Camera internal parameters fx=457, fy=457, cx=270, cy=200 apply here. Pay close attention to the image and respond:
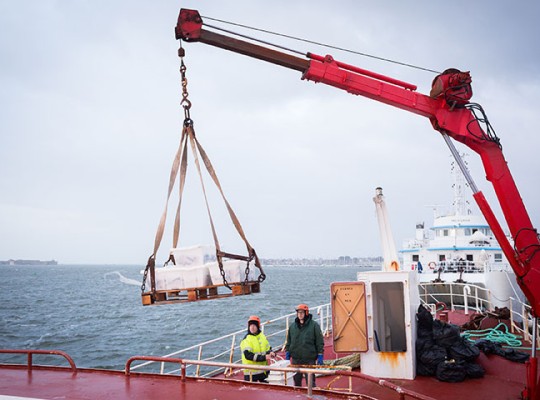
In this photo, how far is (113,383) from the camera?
7160mm

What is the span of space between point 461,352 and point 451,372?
0.60m

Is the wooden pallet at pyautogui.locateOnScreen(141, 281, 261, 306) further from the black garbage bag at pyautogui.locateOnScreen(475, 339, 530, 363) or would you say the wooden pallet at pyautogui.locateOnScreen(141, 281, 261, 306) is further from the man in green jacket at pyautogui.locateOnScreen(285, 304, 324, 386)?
the black garbage bag at pyautogui.locateOnScreen(475, 339, 530, 363)

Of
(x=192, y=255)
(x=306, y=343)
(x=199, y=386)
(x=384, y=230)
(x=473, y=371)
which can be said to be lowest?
(x=473, y=371)

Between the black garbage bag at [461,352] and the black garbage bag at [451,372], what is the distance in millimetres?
204

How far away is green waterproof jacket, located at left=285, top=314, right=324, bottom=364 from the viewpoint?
7861 mm

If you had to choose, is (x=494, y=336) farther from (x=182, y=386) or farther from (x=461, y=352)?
(x=182, y=386)

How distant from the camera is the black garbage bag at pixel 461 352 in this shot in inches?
378

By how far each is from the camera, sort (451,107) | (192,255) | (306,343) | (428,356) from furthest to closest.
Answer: (428,356)
(451,107)
(306,343)
(192,255)

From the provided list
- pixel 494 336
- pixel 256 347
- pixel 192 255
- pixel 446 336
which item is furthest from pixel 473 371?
pixel 192 255

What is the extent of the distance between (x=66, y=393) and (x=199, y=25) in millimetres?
6606

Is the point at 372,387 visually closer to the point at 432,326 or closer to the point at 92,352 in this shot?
the point at 432,326

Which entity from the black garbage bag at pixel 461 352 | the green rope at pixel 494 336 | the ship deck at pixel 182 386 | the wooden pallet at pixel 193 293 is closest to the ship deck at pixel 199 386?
the ship deck at pixel 182 386

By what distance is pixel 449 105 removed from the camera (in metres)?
9.32

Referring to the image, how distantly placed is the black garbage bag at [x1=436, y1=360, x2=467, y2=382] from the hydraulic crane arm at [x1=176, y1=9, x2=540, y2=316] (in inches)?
79.3
